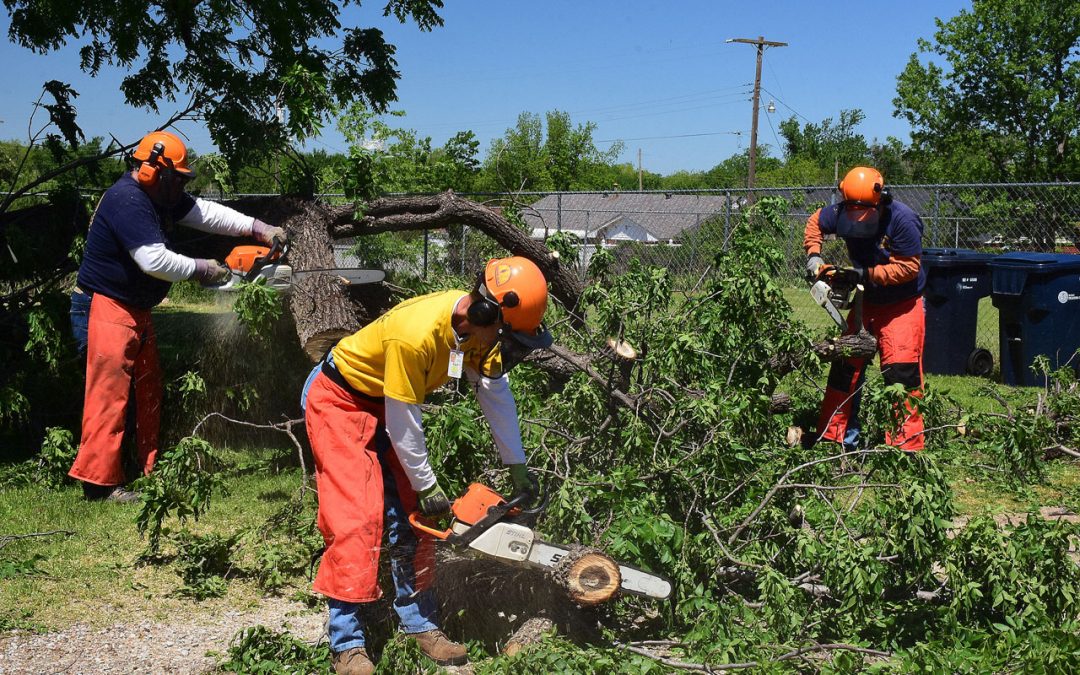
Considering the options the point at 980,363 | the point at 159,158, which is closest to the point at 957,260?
the point at 980,363

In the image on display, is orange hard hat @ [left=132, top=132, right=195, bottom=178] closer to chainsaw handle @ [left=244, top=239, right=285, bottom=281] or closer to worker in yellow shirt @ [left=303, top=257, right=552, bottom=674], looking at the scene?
chainsaw handle @ [left=244, top=239, right=285, bottom=281]

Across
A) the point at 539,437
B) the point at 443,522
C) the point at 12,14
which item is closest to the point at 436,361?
the point at 443,522

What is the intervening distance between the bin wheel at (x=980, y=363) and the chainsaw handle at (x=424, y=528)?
7.65 metres

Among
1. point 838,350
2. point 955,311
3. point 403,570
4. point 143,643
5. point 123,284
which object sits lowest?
point 143,643

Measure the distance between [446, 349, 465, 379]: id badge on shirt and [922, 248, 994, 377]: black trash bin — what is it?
301 inches

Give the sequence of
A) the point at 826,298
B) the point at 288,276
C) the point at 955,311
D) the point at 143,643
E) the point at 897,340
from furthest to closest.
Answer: the point at 955,311 → the point at 826,298 → the point at 897,340 → the point at 288,276 → the point at 143,643

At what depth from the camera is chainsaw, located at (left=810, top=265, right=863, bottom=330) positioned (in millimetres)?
6074

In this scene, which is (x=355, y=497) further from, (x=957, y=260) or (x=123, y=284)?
(x=957, y=260)

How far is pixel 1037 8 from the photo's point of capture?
28859 millimetres

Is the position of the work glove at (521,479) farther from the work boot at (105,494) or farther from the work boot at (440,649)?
the work boot at (105,494)

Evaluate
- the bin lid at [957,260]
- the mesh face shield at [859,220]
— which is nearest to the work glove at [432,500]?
the mesh face shield at [859,220]

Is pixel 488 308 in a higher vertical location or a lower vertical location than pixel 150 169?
lower

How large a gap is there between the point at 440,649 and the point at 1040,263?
777 cm

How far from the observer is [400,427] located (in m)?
3.10
